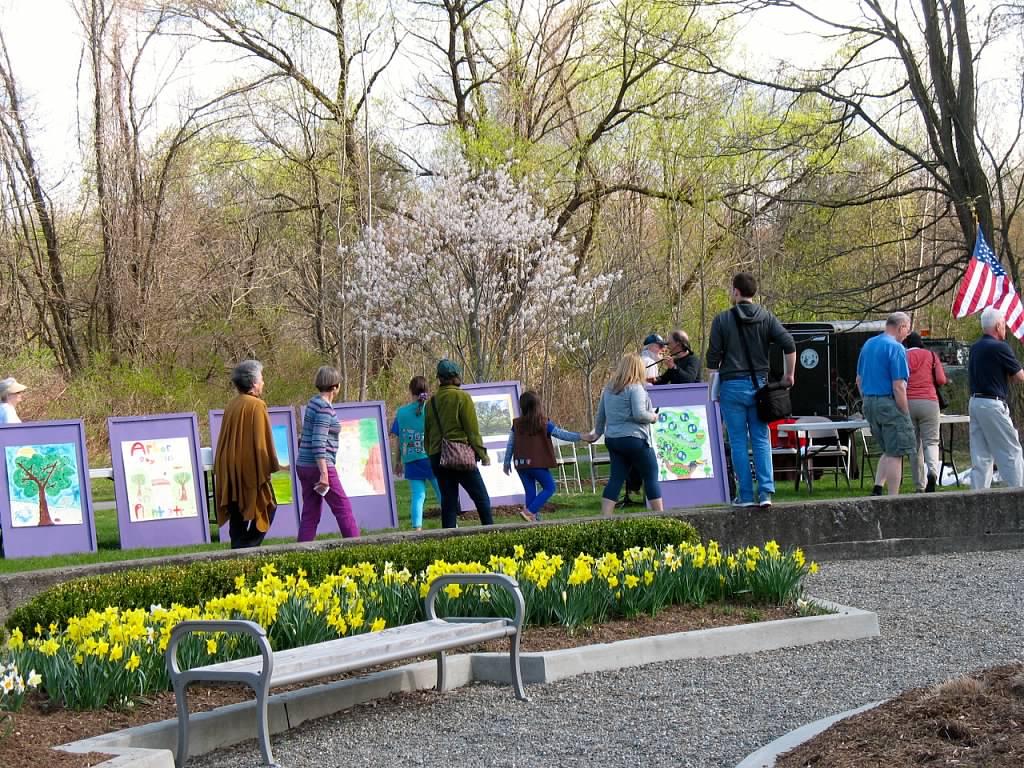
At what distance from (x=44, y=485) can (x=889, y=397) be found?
8.65 m

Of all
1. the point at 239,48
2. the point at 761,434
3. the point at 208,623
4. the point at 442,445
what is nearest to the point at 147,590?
the point at 208,623

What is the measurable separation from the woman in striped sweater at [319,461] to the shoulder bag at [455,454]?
1088 mm

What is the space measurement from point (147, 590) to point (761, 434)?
206 inches

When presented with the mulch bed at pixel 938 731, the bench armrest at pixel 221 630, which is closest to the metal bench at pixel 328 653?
the bench armrest at pixel 221 630

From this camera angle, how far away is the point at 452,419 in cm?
1194

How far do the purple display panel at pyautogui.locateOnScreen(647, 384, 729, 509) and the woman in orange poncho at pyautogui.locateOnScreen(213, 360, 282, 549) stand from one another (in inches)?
231

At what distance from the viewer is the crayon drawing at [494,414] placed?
15648 mm

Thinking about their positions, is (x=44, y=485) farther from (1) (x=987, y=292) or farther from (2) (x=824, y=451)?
(1) (x=987, y=292)

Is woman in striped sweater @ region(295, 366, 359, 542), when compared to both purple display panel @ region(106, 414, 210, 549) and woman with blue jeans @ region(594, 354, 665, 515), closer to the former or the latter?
woman with blue jeans @ region(594, 354, 665, 515)

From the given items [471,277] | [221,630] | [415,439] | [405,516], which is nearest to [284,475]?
[415,439]

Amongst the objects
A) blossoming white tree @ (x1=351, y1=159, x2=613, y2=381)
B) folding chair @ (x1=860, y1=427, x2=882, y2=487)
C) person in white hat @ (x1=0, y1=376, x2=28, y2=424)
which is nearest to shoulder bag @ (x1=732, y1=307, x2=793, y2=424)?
folding chair @ (x1=860, y1=427, x2=882, y2=487)

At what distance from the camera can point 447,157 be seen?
3023 cm

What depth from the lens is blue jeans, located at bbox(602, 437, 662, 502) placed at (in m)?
12.1

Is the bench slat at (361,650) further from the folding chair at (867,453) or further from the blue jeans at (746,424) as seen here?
the folding chair at (867,453)
